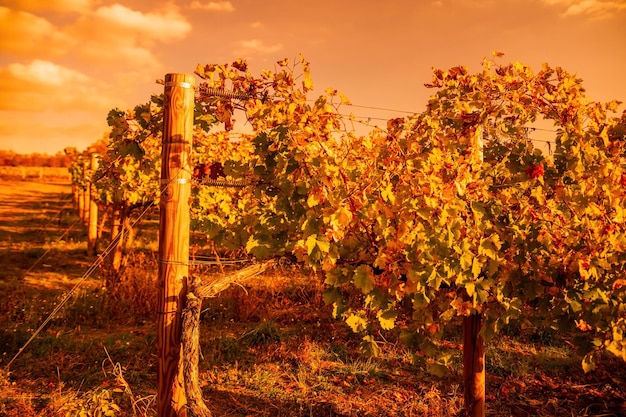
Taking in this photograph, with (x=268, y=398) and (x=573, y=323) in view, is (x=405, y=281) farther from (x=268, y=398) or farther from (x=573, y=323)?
(x=268, y=398)

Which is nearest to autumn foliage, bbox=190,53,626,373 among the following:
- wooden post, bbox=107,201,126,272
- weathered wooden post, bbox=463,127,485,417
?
weathered wooden post, bbox=463,127,485,417

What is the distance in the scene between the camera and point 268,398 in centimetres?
529

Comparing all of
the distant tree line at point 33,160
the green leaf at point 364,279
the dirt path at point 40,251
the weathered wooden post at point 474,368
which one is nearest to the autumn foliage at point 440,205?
the green leaf at point 364,279

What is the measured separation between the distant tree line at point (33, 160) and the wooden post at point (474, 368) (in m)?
69.0

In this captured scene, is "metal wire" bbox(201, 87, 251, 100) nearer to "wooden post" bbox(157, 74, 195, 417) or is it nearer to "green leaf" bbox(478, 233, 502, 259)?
"wooden post" bbox(157, 74, 195, 417)

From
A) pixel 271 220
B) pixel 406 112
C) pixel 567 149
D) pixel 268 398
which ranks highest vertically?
pixel 406 112

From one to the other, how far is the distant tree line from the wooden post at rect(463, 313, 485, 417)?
69.0 metres

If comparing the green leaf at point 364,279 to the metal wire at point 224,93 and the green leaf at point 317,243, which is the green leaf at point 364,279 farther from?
the metal wire at point 224,93

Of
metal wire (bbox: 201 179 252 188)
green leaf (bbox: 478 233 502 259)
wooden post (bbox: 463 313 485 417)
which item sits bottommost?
wooden post (bbox: 463 313 485 417)

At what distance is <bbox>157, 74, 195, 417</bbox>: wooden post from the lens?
10.4 feet

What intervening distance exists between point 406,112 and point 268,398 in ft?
11.3

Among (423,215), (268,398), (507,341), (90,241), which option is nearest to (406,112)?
(423,215)

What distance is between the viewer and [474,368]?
421 cm

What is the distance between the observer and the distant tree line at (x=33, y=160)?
63.6m
